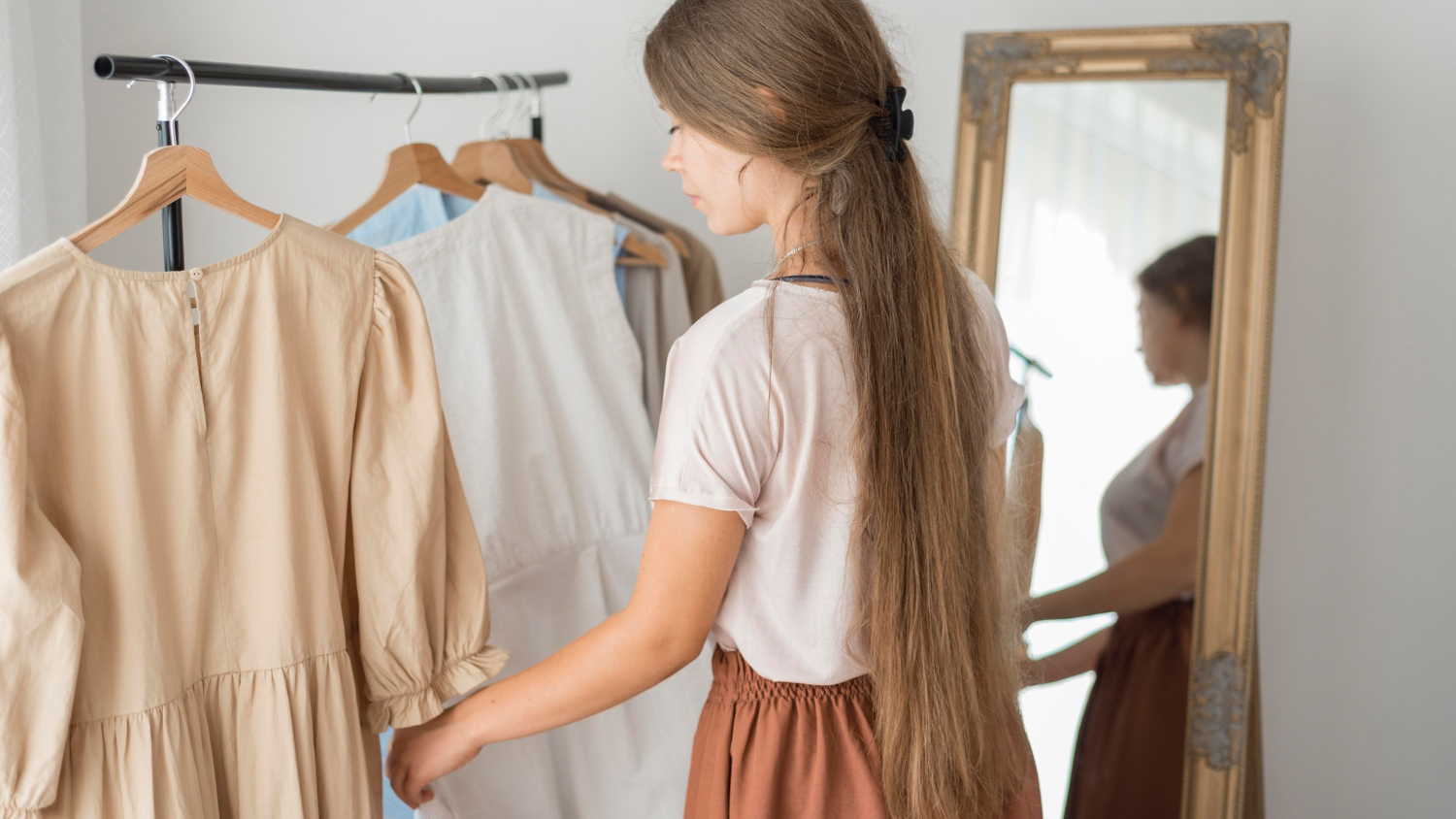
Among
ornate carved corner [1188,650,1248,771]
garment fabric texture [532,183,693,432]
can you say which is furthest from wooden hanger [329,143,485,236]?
ornate carved corner [1188,650,1248,771]

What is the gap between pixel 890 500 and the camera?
0.90 m

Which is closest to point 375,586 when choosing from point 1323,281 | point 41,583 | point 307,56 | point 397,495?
point 397,495

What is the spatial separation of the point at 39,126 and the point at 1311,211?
6.35ft

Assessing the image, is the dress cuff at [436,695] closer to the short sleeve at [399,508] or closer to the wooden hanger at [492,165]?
the short sleeve at [399,508]

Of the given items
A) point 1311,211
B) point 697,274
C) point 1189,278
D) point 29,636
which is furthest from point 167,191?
point 1311,211

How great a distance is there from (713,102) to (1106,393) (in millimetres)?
1064

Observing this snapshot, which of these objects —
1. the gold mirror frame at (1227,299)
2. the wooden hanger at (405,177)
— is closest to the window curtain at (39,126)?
the wooden hanger at (405,177)

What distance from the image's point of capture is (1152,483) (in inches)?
66.2

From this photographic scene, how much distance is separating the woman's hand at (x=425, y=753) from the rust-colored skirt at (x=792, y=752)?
0.24 metres

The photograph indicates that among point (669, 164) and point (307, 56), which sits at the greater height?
point (307, 56)

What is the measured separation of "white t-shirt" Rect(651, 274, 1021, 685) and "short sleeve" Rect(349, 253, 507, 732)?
231 mm

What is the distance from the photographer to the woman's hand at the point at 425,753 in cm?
98

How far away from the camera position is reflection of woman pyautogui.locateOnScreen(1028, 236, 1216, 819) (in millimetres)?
1657

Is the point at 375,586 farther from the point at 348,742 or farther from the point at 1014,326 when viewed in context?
the point at 1014,326
